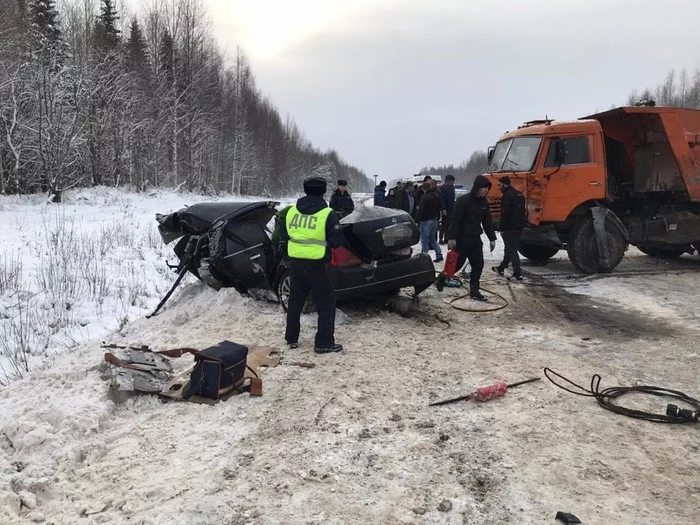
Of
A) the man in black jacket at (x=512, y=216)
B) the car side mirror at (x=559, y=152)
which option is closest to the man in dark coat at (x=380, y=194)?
the car side mirror at (x=559, y=152)

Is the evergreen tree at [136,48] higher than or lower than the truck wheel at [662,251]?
higher

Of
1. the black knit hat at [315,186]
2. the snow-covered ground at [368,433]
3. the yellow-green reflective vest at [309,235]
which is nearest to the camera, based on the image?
the snow-covered ground at [368,433]

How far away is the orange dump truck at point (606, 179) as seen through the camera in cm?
906

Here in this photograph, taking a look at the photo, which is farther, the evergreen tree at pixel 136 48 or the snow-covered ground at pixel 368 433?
the evergreen tree at pixel 136 48

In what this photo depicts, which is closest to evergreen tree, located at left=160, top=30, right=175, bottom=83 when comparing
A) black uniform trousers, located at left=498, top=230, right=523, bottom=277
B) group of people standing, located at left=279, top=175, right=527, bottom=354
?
group of people standing, located at left=279, top=175, right=527, bottom=354

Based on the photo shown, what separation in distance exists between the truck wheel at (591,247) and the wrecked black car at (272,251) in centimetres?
430

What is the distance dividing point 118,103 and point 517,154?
23.3m

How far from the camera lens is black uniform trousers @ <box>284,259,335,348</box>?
4.89 metres

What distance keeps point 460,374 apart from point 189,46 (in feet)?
118

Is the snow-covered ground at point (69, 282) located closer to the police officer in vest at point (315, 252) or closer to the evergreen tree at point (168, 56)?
the police officer in vest at point (315, 252)

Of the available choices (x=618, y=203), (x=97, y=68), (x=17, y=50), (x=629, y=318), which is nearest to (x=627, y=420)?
(x=629, y=318)

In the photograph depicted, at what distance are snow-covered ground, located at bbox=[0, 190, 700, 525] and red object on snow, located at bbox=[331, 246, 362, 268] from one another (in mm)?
725

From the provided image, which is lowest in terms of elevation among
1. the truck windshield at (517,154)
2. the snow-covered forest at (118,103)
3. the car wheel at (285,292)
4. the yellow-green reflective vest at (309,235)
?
the car wheel at (285,292)

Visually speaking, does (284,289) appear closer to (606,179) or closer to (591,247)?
(591,247)
